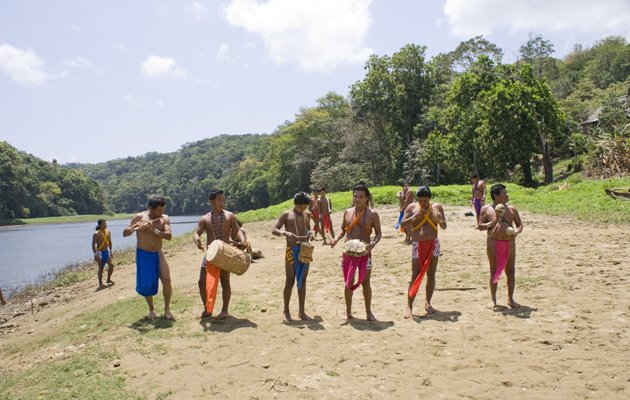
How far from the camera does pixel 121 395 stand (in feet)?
16.0

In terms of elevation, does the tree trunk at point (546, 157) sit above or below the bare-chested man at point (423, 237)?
above

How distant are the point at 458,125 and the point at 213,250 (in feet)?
106

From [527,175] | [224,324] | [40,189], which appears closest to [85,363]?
[224,324]

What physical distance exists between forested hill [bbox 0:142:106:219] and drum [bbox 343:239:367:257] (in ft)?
288

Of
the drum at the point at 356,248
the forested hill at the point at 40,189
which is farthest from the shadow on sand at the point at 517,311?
the forested hill at the point at 40,189

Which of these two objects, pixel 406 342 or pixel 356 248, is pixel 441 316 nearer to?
pixel 406 342

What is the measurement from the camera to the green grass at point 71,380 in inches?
195

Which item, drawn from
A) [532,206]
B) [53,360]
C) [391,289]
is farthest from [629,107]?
[53,360]

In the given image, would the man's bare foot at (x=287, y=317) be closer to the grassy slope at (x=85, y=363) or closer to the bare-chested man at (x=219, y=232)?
the bare-chested man at (x=219, y=232)

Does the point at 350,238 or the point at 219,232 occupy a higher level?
the point at 219,232

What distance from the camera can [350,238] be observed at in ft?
23.1

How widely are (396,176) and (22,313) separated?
39.5 meters

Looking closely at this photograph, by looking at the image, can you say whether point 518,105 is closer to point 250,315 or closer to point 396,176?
point 396,176

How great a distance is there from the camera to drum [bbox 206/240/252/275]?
703 centimetres
